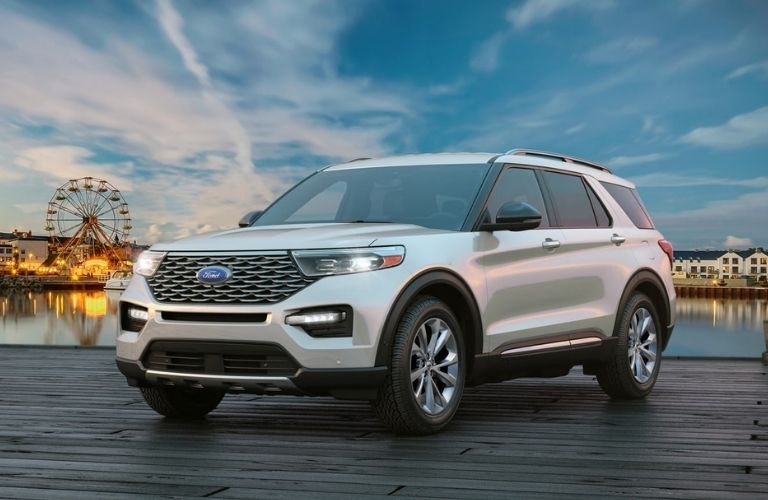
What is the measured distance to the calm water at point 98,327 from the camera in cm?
7206

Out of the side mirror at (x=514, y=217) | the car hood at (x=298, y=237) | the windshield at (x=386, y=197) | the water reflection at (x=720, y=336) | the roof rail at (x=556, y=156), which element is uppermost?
the roof rail at (x=556, y=156)

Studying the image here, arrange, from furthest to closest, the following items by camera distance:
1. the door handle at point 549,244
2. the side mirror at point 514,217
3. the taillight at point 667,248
→ 1. the taillight at point 667,248
2. the door handle at point 549,244
3. the side mirror at point 514,217

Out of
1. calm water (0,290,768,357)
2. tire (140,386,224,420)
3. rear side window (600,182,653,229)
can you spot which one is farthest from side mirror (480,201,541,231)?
calm water (0,290,768,357)

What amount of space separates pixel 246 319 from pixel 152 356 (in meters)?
0.79

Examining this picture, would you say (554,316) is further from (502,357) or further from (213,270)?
(213,270)

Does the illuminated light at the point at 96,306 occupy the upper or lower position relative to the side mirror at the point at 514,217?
lower

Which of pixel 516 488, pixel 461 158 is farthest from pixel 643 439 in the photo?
pixel 461 158

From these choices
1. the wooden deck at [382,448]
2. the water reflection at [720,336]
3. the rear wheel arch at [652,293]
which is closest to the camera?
the wooden deck at [382,448]

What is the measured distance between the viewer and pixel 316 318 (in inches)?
215

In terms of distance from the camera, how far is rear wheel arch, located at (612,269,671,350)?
8.05 meters

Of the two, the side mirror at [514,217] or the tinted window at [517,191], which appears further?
the tinted window at [517,191]

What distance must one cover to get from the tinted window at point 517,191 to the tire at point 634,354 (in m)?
1.35

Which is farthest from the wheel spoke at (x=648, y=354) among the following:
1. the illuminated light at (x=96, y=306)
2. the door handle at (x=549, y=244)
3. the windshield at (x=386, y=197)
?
the illuminated light at (x=96, y=306)

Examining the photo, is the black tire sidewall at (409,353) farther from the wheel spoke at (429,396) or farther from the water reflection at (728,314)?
the water reflection at (728,314)
